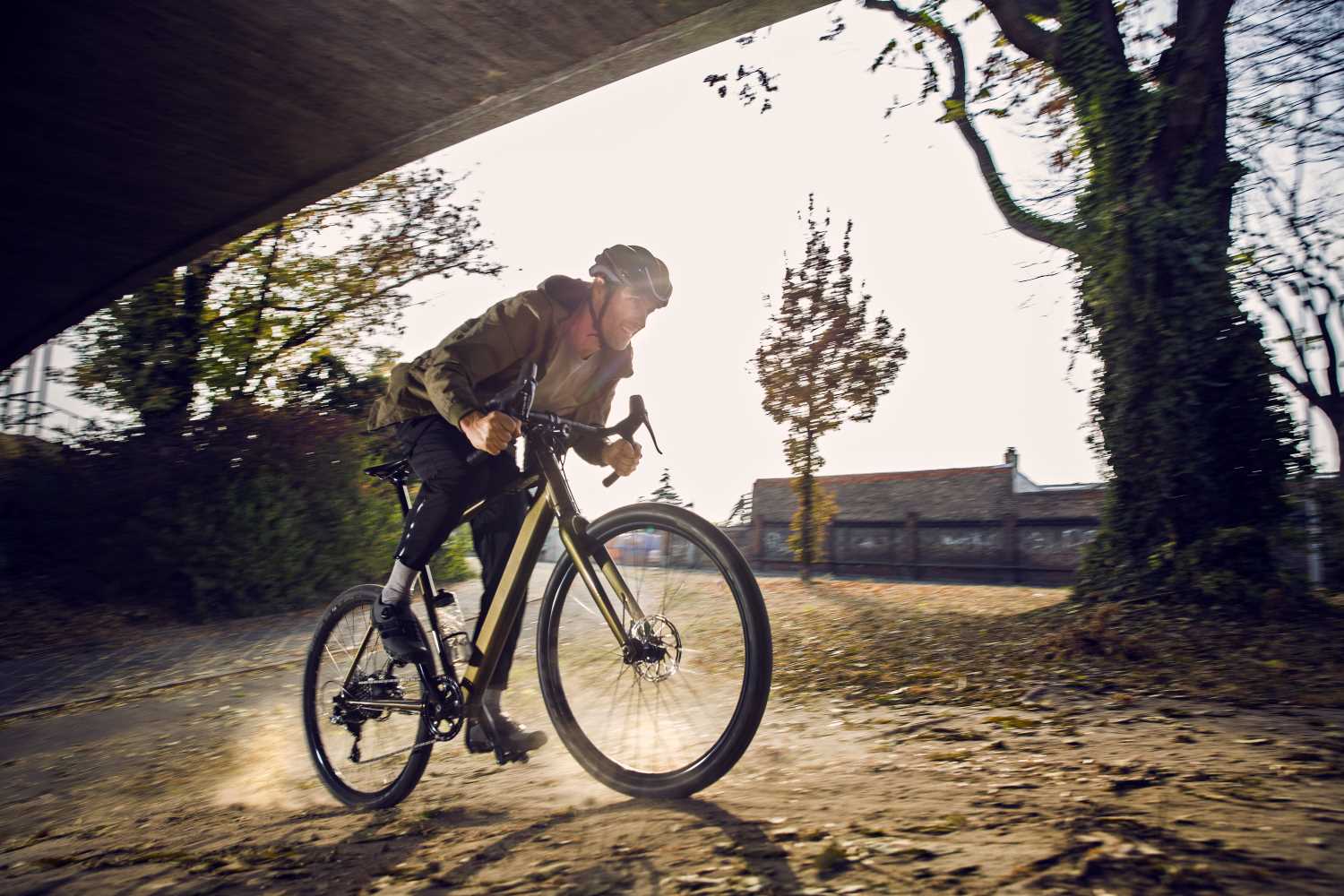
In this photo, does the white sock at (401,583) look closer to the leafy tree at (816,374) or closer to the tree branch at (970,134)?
the tree branch at (970,134)

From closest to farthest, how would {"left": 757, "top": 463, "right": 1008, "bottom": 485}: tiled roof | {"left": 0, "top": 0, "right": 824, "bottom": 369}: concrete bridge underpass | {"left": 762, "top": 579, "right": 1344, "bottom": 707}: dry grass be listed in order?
{"left": 762, "top": 579, "right": 1344, "bottom": 707}: dry grass, {"left": 0, "top": 0, "right": 824, "bottom": 369}: concrete bridge underpass, {"left": 757, "top": 463, "right": 1008, "bottom": 485}: tiled roof

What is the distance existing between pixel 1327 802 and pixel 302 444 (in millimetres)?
12302

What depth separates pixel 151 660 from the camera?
826 cm

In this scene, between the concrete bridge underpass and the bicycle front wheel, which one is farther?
the concrete bridge underpass

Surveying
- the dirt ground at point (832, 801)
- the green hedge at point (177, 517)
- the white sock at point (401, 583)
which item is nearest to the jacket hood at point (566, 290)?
the white sock at point (401, 583)

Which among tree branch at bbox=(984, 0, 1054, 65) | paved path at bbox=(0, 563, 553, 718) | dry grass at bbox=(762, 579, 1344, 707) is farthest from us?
tree branch at bbox=(984, 0, 1054, 65)

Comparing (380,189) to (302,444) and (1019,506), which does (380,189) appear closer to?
(302,444)

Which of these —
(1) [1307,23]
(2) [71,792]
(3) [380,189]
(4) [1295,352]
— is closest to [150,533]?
(3) [380,189]

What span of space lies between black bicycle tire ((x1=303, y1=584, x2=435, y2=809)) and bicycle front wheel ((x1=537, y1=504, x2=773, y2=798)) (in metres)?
0.67

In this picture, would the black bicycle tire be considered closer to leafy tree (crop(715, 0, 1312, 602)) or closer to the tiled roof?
leafy tree (crop(715, 0, 1312, 602))

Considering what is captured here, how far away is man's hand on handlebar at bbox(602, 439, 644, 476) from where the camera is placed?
3154mm

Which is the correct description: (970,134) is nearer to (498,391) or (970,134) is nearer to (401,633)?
(498,391)

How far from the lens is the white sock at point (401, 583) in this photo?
10.7 feet

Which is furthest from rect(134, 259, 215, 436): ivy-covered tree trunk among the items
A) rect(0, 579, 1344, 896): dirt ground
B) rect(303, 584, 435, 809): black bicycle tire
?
rect(303, 584, 435, 809): black bicycle tire
